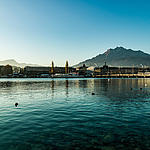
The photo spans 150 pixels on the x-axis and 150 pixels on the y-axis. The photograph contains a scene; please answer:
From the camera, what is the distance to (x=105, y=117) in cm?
1903

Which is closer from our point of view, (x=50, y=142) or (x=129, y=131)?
(x=50, y=142)

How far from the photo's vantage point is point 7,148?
10875 millimetres

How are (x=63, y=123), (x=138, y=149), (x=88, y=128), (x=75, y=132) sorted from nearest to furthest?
1. (x=138, y=149)
2. (x=75, y=132)
3. (x=88, y=128)
4. (x=63, y=123)

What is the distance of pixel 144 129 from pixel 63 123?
892 cm

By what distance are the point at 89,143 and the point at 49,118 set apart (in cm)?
854

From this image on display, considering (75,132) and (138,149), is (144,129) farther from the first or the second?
(75,132)

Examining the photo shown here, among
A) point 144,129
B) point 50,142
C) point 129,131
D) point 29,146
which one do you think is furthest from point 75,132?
point 144,129

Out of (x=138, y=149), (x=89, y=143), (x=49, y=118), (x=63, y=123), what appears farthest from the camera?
(x=49, y=118)

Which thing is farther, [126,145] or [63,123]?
[63,123]

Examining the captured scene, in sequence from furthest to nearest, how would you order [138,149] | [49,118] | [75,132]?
1. [49,118]
2. [75,132]
3. [138,149]

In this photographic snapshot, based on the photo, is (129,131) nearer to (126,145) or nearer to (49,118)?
(126,145)

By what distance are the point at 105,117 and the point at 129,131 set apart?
5.13 m

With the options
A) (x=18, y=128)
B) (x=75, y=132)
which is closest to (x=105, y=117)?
(x=75, y=132)

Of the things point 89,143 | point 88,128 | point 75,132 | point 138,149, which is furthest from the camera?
point 88,128
